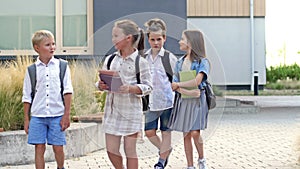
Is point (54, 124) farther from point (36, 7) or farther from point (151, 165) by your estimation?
point (36, 7)

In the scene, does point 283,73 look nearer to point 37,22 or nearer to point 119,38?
point 37,22

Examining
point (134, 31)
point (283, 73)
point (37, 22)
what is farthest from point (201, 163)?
point (283, 73)

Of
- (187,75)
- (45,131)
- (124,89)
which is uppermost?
(187,75)

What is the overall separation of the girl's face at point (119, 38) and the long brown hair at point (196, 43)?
1143 millimetres

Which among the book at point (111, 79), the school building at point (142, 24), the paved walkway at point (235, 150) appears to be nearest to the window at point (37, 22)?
the school building at point (142, 24)

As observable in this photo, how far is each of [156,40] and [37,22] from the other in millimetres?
9216

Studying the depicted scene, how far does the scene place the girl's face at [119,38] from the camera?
5.44 metres

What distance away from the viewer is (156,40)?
6.32 metres

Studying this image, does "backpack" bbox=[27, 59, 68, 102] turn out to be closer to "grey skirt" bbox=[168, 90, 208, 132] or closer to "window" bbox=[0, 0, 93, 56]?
"grey skirt" bbox=[168, 90, 208, 132]

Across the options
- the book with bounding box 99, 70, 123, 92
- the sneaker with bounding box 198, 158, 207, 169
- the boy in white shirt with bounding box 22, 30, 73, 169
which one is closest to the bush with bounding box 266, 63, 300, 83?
the sneaker with bounding box 198, 158, 207, 169

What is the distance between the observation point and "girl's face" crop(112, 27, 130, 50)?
5.44 meters

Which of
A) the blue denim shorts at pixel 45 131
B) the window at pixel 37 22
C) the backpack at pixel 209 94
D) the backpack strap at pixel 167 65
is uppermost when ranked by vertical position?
the window at pixel 37 22

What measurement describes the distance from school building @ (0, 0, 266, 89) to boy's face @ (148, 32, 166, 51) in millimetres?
100

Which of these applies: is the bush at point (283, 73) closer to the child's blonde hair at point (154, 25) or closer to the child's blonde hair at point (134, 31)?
the child's blonde hair at point (154, 25)
